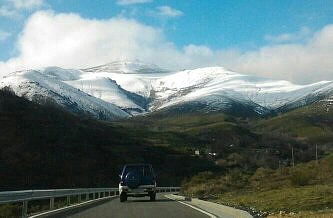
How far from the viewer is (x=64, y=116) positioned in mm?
124875

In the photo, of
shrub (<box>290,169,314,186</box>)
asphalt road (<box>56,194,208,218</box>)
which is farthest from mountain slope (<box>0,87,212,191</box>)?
asphalt road (<box>56,194,208,218</box>)

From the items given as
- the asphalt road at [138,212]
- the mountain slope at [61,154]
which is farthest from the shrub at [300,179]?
the mountain slope at [61,154]

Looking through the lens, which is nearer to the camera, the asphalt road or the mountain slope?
the asphalt road

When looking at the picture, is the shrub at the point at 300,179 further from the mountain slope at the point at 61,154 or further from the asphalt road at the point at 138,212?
the mountain slope at the point at 61,154

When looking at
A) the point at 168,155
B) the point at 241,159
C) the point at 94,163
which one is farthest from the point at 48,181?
the point at 241,159

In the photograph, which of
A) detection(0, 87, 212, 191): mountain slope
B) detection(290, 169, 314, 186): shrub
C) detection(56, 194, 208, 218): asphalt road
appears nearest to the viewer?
detection(56, 194, 208, 218): asphalt road

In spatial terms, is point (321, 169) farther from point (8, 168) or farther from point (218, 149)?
point (218, 149)

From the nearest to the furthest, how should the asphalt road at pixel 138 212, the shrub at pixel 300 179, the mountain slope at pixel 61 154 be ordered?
the asphalt road at pixel 138 212 → the shrub at pixel 300 179 → the mountain slope at pixel 61 154

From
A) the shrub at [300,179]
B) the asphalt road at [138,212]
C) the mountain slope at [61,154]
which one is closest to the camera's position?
the asphalt road at [138,212]

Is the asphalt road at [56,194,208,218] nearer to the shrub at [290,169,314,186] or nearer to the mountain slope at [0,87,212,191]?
the shrub at [290,169,314,186]

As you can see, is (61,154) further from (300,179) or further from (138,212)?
(138,212)

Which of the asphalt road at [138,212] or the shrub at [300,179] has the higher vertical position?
the shrub at [300,179]

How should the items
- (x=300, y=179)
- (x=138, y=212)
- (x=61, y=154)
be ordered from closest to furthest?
1. (x=138, y=212)
2. (x=300, y=179)
3. (x=61, y=154)

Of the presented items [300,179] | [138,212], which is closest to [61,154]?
[300,179]
